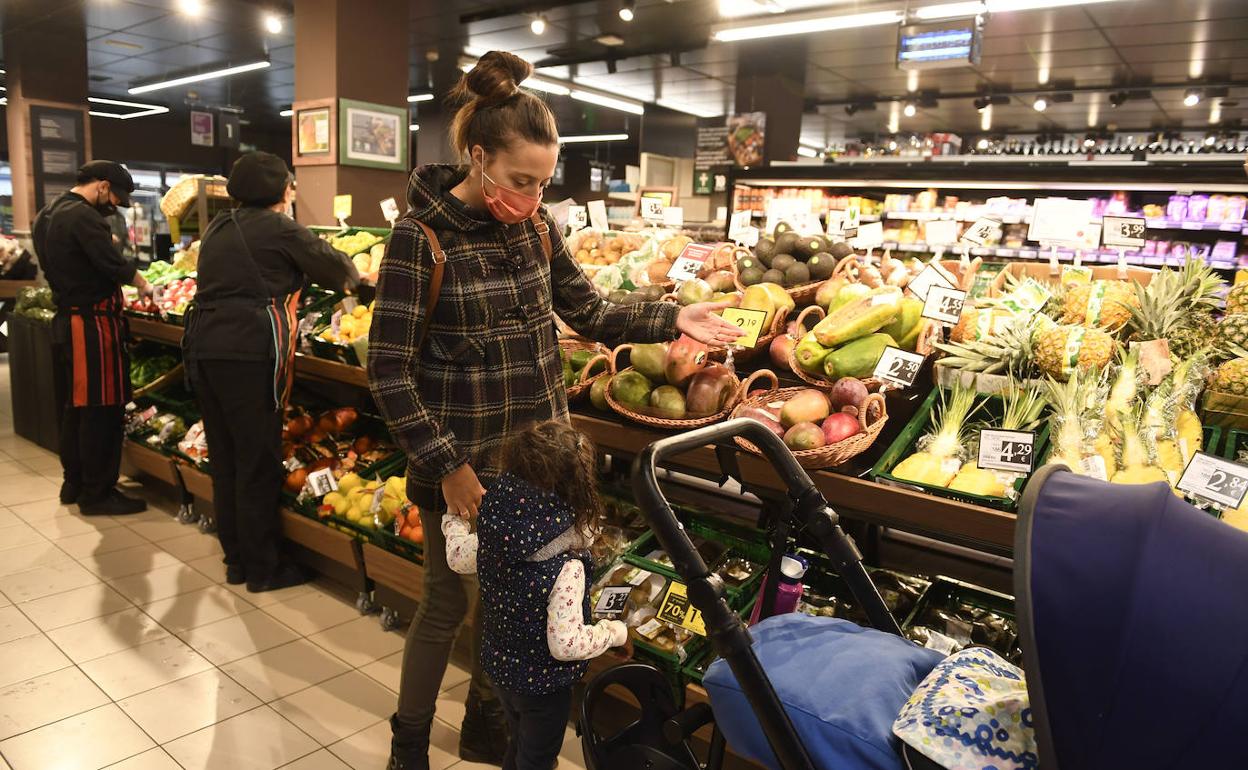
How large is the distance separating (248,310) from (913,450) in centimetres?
254

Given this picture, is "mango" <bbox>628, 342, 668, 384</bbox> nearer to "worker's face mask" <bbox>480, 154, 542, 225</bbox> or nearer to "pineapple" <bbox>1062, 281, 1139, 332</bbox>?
"worker's face mask" <bbox>480, 154, 542, 225</bbox>

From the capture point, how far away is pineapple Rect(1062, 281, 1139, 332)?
2.29 meters

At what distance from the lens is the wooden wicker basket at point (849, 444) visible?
1992 millimetres

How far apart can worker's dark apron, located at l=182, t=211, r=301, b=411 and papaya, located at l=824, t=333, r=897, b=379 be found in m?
2.22

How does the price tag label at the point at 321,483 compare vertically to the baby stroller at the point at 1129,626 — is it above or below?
below

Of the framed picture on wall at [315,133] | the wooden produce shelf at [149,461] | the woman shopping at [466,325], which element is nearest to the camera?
the woman shopping at [466,325]

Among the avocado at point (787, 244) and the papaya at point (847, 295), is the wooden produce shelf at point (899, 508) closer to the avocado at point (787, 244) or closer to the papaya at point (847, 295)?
the papaya at point (847, 295)

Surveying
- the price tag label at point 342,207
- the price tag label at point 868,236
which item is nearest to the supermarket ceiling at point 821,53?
the price tag label at point 342,207

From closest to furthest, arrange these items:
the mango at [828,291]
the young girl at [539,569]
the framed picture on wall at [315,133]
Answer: the young girl at [539,569]
the mango at [828,291]
the framed picture on wall at [315,133]

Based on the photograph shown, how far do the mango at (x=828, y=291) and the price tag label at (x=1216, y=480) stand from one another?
118 centimetres

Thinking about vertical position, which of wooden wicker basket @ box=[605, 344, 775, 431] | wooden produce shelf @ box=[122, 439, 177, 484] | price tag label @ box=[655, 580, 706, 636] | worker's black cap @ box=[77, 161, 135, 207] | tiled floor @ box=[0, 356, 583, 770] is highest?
worker's black cap @ box=[77, 161, 135, 207]

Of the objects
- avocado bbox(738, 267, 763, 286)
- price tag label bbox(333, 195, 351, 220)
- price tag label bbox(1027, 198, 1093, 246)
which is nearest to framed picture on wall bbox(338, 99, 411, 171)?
price tag label bbox(333, 195, 351, 220)

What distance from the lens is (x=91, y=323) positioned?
4.15 meters

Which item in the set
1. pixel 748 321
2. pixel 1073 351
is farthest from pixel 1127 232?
pixel 748 321
